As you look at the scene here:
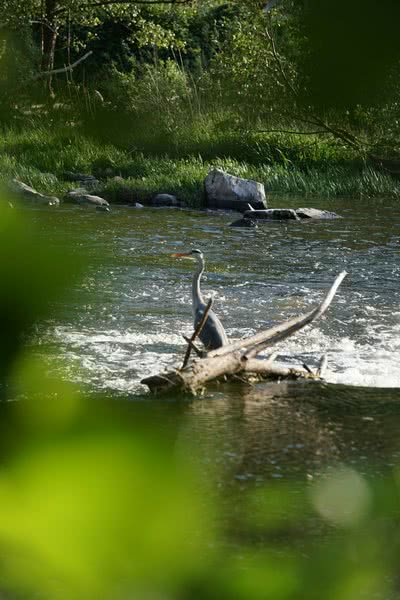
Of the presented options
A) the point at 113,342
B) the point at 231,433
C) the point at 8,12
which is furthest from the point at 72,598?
the point at 113,342

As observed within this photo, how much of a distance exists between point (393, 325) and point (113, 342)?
2.96m

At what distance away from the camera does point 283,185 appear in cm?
2112

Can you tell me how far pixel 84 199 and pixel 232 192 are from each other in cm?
301

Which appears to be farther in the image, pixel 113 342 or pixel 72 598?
pixel 113 342

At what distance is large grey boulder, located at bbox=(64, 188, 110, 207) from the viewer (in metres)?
18.3

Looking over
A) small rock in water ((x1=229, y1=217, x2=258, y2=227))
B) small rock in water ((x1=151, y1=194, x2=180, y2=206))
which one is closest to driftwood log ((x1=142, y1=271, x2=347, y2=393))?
small rock in water ((x1=229, y1=217, x2=258, y2=227))

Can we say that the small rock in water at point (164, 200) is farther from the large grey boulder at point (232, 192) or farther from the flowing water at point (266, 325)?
the flowing water at point (266, 325)

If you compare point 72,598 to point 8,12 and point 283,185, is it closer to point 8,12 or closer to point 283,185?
point 8,12

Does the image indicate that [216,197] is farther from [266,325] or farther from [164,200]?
[266,325]

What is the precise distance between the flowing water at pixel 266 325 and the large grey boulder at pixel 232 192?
163 centimetres

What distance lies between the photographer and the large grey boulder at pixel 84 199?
18266mm

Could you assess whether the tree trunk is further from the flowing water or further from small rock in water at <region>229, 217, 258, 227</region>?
small rock in water at <region>229, 217, 258, 227</region>

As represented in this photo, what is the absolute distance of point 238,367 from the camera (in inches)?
301

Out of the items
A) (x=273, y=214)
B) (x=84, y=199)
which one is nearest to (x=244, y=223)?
(x=273, y=214)
